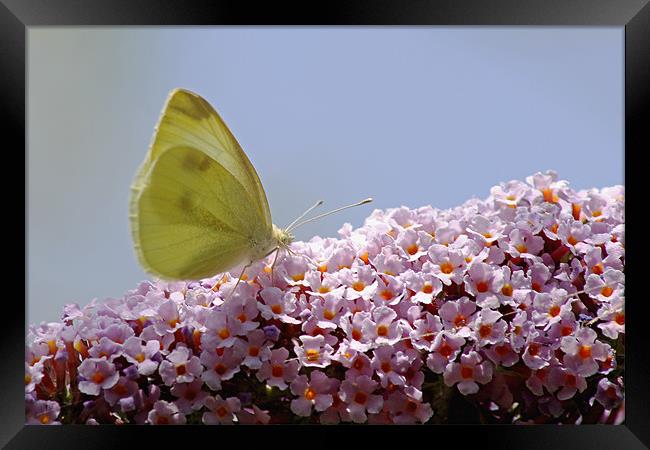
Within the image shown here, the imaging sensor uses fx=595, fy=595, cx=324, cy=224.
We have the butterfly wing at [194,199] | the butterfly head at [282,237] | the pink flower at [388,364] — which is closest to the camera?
the pink flower at [388,364]

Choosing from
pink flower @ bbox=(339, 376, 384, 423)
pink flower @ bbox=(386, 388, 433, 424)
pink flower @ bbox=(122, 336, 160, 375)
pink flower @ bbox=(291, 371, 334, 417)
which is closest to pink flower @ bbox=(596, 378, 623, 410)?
pink flower @ bbox=(386, 388, 433, 424)

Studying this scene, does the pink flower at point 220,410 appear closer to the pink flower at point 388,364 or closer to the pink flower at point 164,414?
the pink flower at point 164,414

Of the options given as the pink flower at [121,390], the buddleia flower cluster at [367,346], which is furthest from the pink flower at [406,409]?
the pink flower at [121,390]

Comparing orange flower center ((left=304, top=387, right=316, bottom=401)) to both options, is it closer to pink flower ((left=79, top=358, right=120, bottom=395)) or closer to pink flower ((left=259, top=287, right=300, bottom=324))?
pink flower ((left=259, top=287, right=300, bottom=324))

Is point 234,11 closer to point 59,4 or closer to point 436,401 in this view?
point 59,4

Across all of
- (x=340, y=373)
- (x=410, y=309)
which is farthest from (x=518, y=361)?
(x=340, y=373)

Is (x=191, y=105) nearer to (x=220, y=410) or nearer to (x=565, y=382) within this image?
(x=220, y=410)

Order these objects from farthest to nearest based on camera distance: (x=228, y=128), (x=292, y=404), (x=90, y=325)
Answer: (x=228, y=128) → (x=90, y=325) → (x=292, y=404)
